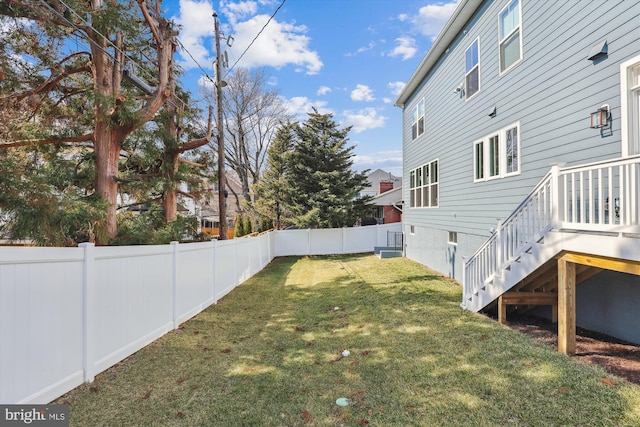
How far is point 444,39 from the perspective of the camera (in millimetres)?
10109

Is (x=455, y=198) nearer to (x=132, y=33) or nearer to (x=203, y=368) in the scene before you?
(x=203, y=368)

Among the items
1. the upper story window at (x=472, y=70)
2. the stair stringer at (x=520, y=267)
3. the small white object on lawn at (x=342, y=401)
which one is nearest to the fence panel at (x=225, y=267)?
the small white object on lawn at (x=342, y=401)

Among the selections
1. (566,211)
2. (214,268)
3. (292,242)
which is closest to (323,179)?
(292,242)

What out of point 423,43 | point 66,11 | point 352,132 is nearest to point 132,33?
point 66,11

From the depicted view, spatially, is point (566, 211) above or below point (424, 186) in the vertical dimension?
below

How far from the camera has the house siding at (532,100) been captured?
4.65 meters

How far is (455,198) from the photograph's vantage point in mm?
9891

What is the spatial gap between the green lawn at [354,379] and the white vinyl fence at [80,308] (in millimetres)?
260

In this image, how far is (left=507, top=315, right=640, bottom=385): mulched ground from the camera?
12.4 ft

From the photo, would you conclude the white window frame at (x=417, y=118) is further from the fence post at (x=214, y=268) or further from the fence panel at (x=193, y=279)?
the fence panel at (x=193, y=279)

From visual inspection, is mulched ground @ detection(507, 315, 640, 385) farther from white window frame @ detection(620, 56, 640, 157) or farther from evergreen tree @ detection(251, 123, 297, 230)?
evergreen tree @ detection(251, 123, 297, 230)

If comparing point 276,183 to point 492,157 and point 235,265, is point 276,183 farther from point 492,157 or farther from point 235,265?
point 492,157

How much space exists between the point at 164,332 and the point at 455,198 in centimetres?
823

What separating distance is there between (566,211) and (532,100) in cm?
308
